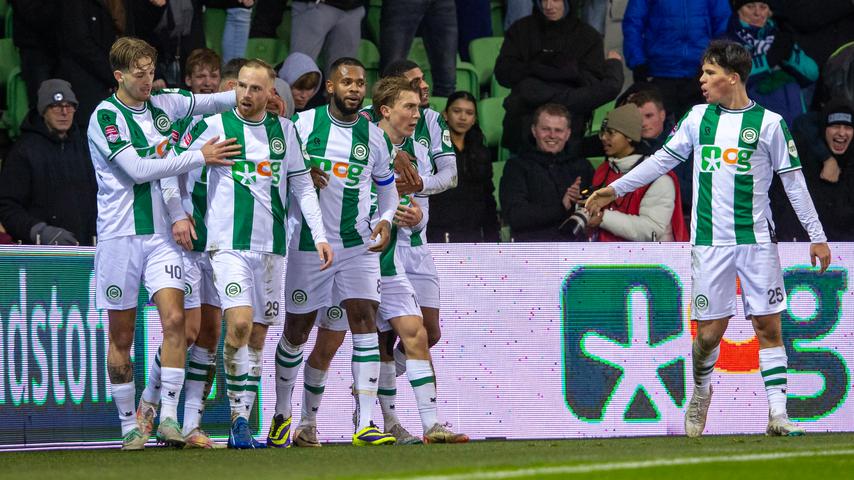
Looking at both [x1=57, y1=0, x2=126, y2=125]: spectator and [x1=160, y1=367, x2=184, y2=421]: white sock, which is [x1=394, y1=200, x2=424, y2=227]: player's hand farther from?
[x1=57, y1=0, x2=126, y2=125]: spectator

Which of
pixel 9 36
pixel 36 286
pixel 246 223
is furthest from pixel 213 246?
pixel 9 36

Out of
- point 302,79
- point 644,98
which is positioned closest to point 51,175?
point 302,79

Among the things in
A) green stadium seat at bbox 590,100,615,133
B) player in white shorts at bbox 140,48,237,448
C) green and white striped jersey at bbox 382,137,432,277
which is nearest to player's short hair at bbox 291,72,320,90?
green and white striped jersey at bbox 382,137,432,277

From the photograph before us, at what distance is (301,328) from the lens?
9.01 meters

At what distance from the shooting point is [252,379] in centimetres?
863

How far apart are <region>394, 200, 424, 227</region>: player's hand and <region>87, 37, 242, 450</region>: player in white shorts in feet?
4.19

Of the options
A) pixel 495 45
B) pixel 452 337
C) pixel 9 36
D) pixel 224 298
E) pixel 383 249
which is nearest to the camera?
pixel 224 298

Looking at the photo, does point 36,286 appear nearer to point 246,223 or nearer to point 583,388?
point 246,223

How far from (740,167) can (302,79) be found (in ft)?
11.6

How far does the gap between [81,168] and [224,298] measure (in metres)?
2.57

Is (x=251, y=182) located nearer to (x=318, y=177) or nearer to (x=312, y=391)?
(x=318, y=177)

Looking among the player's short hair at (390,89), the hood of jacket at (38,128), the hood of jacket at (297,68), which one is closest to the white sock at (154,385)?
the player's short hair at (390,89)

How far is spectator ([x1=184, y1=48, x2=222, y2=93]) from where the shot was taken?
34.9 ft

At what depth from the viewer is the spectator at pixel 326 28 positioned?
12273 millimetres
